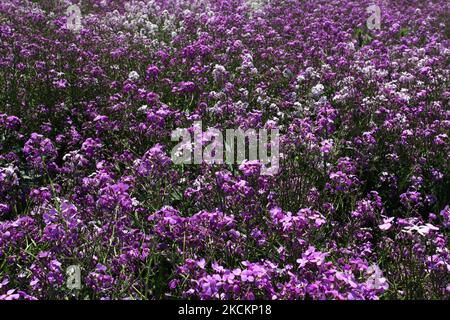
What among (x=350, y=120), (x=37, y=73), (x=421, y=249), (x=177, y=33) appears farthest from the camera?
(x=177, y=33)

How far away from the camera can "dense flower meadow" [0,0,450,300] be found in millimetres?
3748

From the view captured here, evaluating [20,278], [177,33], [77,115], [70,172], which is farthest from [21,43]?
[20,278]

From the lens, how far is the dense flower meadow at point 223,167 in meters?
3.75

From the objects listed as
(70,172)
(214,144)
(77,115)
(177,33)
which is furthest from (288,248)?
(177,33)

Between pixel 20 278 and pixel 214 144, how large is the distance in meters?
2.06

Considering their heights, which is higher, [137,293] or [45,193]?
[45,193]

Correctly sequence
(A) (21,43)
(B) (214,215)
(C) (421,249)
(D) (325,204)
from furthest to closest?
(A) (21,43)
(D) (325,204)
(B) (214,215)
(C) (421,249)

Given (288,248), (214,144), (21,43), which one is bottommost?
(288,248)

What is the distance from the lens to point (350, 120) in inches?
260

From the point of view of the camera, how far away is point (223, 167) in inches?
199

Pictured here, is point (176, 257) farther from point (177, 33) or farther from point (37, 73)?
point (177, 33)

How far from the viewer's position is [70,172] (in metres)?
5.02

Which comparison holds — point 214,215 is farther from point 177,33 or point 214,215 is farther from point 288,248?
point 177,33

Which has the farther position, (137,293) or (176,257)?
(176,257)
